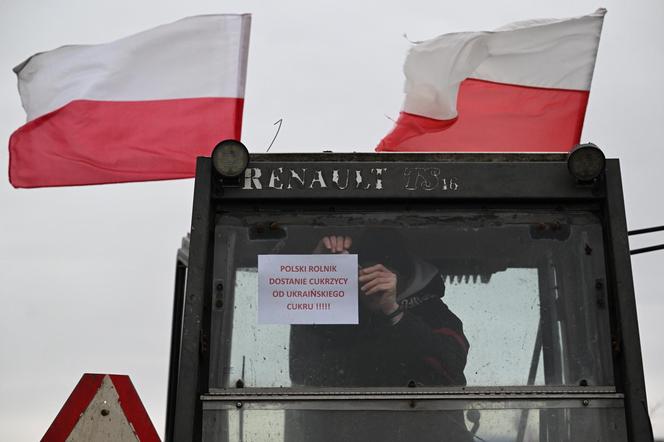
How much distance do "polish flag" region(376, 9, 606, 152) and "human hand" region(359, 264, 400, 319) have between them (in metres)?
3.32

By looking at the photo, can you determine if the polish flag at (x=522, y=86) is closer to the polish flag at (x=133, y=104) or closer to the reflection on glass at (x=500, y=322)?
the polish flag at (x=133, y=104)

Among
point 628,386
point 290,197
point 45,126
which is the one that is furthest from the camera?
point 45,126

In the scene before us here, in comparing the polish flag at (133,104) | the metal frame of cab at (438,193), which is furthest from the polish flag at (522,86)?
the metal frame of cab at (438,193)

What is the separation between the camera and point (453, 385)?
12.6 ft

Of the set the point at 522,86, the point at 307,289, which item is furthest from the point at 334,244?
the point at 522,86

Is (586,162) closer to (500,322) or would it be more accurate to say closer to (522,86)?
(500,322)

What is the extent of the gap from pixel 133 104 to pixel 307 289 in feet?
13.2

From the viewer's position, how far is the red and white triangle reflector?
4109mm

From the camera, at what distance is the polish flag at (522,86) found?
24.5 ft

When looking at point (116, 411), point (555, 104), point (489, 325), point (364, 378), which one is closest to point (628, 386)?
point (489, 325)

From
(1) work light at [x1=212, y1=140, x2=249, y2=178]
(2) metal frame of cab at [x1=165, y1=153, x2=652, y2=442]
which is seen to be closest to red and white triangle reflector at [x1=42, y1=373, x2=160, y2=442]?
(2) metal frame of cab at [x1=165, y1=153, x2=652, y2=442]

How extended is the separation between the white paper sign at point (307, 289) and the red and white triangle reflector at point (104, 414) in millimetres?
753

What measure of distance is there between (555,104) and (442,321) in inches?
164

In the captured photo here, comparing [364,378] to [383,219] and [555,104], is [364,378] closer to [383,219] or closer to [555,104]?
[383,219]
